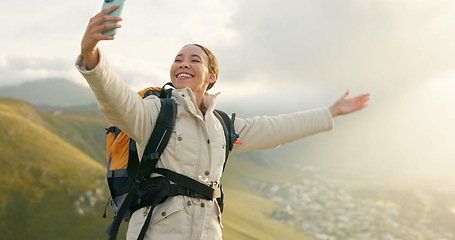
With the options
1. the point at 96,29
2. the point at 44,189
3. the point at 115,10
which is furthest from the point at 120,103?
the point at 44,189

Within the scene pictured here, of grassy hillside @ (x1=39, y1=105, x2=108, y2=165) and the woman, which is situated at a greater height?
grassy hillside @ (x1=39, y1=105, x2=108, y2=165)

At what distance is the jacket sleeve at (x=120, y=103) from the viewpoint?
195 inches

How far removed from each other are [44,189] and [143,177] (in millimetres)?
108697

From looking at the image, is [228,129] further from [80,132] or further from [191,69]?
[80,132]

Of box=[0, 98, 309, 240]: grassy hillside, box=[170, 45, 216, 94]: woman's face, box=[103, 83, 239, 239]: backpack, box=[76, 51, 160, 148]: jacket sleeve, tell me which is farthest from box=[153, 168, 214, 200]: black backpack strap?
box=[0, 98, 309, 240]: grassy hillside

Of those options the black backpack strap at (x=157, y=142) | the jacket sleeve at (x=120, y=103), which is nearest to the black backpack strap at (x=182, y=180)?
the black backpack strap at (x=157, y=142)

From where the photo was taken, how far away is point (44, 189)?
10619cm

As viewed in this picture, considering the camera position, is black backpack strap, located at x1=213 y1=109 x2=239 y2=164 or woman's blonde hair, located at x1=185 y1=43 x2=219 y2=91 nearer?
black backpack strap, located at x1=213 y1=109 x2=239 y2=164

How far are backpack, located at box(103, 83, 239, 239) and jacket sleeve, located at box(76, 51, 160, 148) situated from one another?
0.40ft

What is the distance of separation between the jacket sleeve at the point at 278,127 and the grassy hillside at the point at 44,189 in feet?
319

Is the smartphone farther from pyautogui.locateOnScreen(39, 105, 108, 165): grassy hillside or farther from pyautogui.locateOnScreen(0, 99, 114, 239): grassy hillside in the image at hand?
pyautogui.locateOnScreen(39, 105, 108, 165): grassy hillside

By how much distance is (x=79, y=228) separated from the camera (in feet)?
327

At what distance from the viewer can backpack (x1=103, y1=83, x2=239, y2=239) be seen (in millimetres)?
5871

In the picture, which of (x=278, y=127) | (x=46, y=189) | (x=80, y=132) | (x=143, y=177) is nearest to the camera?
(x=143, y=177)
